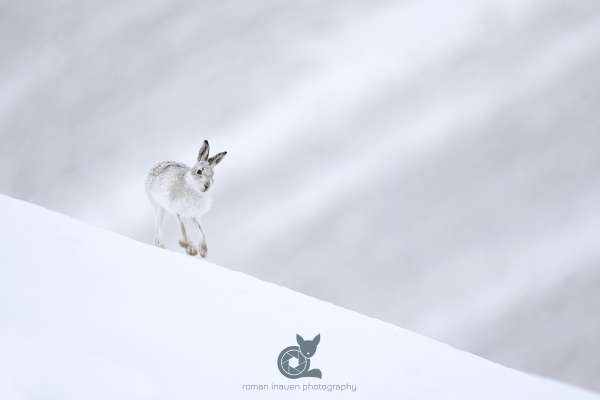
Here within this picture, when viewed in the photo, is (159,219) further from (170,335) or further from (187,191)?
(170,335)

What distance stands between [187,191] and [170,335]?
2.84m

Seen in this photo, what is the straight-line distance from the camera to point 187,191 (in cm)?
768

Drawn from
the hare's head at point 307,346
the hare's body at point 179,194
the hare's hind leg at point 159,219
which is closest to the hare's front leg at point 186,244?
the hare's body at point 179,194

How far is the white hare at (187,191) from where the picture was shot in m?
7.52

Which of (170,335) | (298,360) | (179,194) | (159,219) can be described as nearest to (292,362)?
(298,360)

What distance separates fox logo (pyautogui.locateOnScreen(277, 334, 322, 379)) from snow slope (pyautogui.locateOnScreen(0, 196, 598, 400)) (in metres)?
0.06

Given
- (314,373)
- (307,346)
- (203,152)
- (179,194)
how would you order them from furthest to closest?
(179,194)
(203,152)
(307,346)
(314,373)

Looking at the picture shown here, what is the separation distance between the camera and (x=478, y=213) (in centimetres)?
2108

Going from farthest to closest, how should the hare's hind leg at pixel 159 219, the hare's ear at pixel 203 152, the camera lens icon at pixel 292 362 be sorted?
the hare's hind leg at pixel 159 219, the hare's ear at pixel 203 152, the camera lens icon at pixel 292 362

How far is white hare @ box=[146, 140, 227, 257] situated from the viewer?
24.7ft

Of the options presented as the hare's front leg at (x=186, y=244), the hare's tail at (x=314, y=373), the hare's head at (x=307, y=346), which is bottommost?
the hare's tail at (x=314, y=373)

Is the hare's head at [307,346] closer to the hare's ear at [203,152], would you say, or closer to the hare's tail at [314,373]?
the hare's tail at [314,373]

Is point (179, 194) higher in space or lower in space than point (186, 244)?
higher

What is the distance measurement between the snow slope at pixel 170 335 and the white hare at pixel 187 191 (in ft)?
3.19
